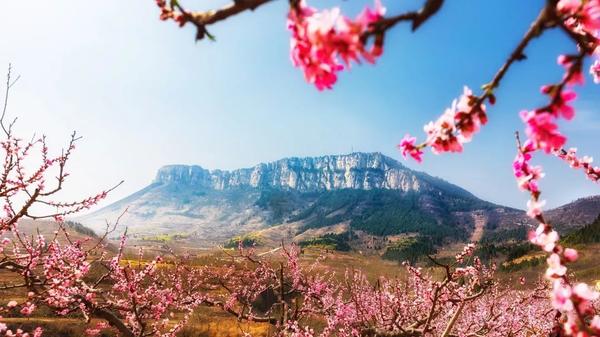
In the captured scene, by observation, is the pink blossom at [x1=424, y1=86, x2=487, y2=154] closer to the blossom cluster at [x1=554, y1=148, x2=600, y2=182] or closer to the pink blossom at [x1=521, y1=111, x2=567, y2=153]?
the pink blossom at [x1=521, y1=111, x2=567, y2=153]

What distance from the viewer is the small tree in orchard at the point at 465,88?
4.88ft

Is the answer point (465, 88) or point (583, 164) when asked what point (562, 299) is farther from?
point (583, 164)

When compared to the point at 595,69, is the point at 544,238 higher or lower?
lower

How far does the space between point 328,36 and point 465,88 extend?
1013 millimetres

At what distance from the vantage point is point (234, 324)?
23562 millimetres

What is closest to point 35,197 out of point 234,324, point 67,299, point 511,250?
point 67,299

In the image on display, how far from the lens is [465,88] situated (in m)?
2.14

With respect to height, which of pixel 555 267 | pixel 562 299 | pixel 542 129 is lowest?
pixel 562 299

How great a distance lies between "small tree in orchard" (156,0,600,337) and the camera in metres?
1.49

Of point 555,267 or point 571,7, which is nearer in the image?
point 571,7

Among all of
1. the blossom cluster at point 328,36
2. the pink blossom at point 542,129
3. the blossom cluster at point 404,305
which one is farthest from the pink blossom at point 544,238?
the blossom cluster at point 404,305

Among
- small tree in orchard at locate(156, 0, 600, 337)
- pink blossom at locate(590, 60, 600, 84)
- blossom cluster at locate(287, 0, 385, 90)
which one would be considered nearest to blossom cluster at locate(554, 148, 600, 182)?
pink blossom at locate(590, 60, 600, 84)

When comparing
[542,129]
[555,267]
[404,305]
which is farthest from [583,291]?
[404,305]

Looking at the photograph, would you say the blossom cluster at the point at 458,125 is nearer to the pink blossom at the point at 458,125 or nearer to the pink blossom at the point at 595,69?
the pink blossom at the point at 458,125
